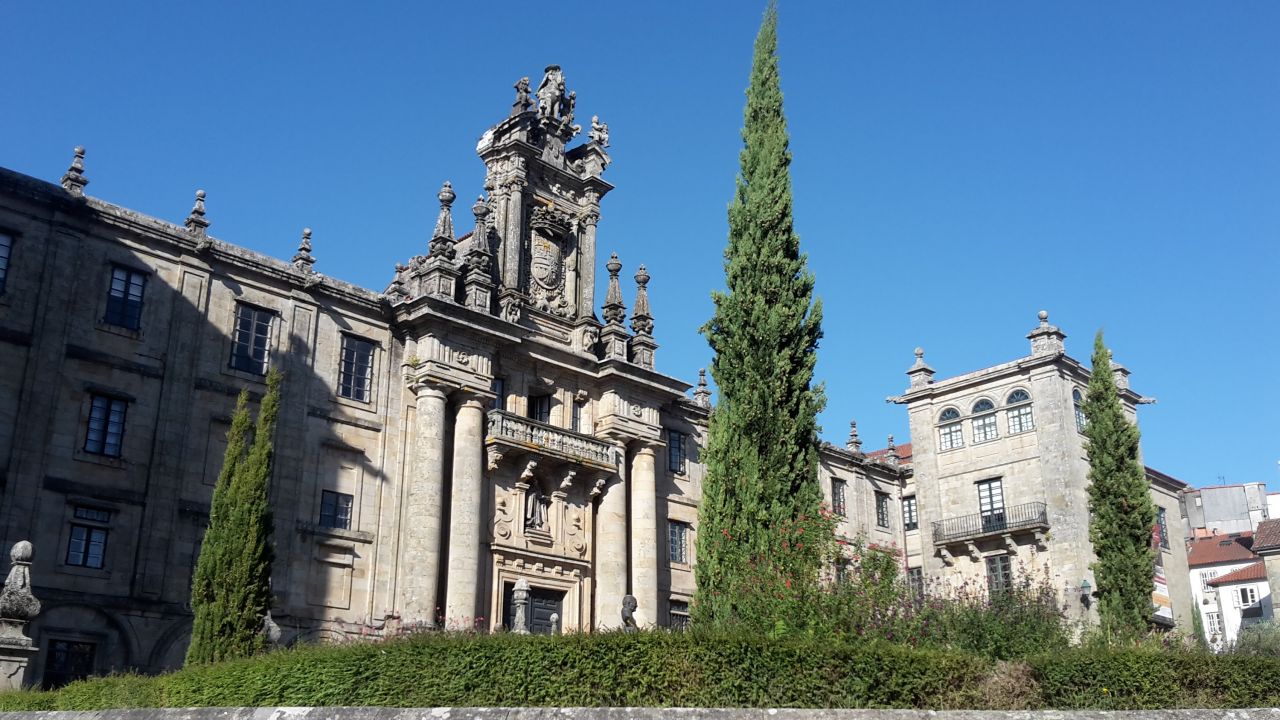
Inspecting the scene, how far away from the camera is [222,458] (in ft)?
87.2

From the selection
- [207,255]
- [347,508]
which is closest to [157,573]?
[347,508]

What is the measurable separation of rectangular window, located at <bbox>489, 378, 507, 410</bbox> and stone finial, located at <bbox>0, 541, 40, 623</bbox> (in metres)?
14.3

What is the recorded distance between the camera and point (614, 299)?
116ft

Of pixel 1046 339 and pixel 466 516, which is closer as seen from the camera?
pixel 466 516

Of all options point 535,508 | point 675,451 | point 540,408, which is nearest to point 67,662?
point 535,508

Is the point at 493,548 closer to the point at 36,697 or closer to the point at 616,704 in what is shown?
the point at 36,697

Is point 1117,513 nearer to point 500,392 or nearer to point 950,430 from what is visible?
point 950,430

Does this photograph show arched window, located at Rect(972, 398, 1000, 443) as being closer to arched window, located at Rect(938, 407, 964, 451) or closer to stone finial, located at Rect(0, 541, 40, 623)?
arched window, located at Rect(938, 407, 964, 451)

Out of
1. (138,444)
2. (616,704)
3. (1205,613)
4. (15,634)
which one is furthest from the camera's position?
(1205,613)

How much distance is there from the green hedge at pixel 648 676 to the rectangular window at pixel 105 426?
10.5m

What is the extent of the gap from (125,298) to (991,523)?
96.3ft

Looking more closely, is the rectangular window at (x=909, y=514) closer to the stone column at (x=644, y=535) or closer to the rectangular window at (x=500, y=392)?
the stone column at (x=644, y=535)

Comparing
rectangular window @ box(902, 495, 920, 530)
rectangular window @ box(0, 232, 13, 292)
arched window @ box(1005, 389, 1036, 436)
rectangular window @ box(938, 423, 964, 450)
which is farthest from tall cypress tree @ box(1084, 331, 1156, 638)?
rectangular window @ box(0, 232, 13, 292)

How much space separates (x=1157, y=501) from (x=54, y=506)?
4026cm
